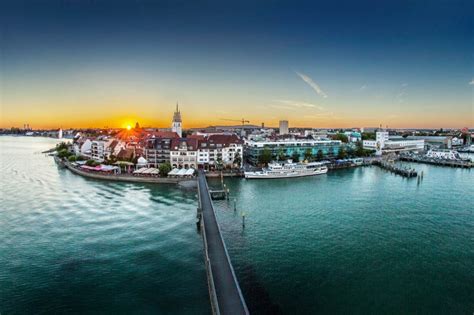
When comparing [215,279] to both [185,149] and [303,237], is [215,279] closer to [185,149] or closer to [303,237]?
[303,237]

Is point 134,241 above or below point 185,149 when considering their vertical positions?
below

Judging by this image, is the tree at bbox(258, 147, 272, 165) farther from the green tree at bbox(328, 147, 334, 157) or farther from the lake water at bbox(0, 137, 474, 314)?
the lake water at bbox(0, 137, 474, 314)

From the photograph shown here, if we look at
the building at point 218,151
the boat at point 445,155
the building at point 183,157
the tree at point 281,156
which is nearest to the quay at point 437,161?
the boat at point 445,155

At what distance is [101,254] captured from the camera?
1471cm

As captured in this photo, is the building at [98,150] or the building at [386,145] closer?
the building at [98,150]

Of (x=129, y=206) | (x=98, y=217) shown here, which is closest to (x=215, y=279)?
(x=98, y=217)

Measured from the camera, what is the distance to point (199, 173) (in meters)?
34.4

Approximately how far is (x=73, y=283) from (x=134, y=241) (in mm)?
4175

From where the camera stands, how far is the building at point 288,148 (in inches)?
1807

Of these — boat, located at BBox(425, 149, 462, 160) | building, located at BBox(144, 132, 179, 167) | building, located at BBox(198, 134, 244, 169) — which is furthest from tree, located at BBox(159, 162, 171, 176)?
boat, located at BBox(425, 149, 462, 160)

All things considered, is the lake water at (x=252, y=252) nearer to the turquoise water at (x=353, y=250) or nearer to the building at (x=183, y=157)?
the turquoise water at (x=353, y=250)

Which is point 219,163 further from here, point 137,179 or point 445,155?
point 445,155

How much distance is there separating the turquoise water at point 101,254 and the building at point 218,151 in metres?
12.7

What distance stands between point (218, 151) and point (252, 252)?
2515cm
